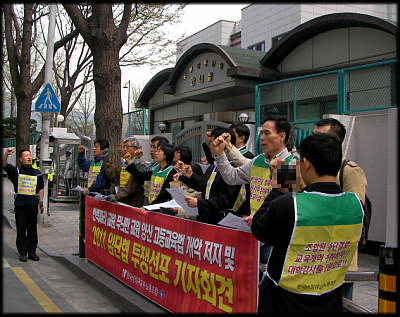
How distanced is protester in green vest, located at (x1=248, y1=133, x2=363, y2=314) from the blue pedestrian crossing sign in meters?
8.53

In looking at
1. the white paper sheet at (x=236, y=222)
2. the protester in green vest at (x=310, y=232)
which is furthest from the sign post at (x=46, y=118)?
the protester in green vest at (x=310, y=232)

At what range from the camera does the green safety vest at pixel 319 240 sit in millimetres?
2285

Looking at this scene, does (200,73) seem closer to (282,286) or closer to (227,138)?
(227,138)

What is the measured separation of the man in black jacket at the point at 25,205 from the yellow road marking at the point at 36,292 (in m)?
0.60

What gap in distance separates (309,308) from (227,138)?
1.63 m

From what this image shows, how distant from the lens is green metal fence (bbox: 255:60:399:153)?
25.8 feet

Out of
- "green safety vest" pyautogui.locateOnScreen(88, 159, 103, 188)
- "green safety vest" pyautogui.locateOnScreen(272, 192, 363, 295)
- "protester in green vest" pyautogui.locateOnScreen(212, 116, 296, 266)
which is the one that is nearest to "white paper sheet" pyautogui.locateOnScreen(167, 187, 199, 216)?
"protester in green vest" pyautogui.locateOnScreen(212, 116, 296, 266)

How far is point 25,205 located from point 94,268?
193 cm

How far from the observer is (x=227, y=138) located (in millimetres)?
3607

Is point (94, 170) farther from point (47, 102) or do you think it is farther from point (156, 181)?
point (47, 102)

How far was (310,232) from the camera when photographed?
230 centimetres

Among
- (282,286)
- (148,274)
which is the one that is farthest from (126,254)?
(282,286)

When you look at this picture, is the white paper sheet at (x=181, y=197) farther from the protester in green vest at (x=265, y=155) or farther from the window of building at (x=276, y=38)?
the window of building at (x=276, y=38)

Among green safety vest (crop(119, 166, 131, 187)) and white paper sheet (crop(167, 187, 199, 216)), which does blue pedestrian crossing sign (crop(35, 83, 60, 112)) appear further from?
white paper sheet (crop(167, 187, 199, 216))
